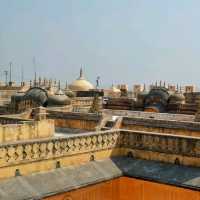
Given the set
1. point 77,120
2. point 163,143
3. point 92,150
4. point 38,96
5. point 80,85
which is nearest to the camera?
point 92,150

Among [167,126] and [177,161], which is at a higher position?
[167,126]

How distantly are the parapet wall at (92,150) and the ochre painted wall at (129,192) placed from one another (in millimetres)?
934

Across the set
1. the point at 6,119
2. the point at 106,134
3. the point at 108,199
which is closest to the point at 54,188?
the point at 108,199

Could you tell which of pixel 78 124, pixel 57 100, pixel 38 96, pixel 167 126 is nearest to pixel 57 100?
pixel 57 100

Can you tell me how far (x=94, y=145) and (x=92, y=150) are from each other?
0.18 m

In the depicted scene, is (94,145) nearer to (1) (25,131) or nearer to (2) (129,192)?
(2) (129,192)

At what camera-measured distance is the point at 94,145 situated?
12508 mm

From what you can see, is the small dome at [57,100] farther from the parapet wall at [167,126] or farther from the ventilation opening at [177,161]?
the ventilation opening at [177,161]

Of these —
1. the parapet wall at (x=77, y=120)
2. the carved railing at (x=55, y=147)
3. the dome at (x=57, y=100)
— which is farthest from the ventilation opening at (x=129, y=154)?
the dome at (x=57, y=100)

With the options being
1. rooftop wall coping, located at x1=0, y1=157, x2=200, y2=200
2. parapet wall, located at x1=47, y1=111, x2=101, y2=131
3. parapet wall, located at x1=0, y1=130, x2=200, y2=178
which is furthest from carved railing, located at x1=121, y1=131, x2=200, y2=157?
parapet wall, located at x1=47, y1=111, x2=101, y2=131

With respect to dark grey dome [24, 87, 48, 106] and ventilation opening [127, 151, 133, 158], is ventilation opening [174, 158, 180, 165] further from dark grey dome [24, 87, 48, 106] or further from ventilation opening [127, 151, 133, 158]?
dark grey dome [24, 87, 48, 106]

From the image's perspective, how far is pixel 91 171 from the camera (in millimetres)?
11844

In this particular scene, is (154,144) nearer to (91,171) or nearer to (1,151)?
(91,171)

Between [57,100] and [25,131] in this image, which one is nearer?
[25,131]
